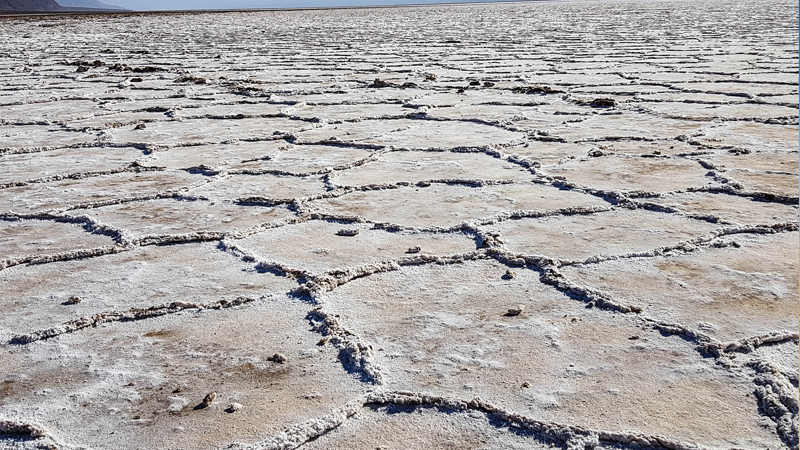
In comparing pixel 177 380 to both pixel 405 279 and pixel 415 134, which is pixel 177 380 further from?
pixel 415 134

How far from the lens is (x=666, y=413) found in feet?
3.59

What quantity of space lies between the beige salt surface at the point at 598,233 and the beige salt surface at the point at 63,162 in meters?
1.48

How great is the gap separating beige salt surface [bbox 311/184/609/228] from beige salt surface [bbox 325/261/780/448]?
0.43 metres

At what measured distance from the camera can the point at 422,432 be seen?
1070mm

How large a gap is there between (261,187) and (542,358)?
1317mm

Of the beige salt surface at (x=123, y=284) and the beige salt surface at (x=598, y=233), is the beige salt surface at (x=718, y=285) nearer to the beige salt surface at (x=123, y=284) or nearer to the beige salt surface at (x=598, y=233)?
the beige salt surface at (x=598, y=233)

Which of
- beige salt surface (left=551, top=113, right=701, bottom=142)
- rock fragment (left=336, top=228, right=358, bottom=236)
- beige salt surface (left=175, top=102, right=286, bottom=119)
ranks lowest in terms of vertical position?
beige salt surface (left=175, top=102, right=286, bottom=119)

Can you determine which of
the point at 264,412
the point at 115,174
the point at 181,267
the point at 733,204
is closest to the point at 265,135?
the point at 115,174

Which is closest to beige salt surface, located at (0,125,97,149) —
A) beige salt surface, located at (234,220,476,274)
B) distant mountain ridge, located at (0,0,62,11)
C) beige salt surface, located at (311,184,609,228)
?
beige salt surface, located at (311,184,609,228)

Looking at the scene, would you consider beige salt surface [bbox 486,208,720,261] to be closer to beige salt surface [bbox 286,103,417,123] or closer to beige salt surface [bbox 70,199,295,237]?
beige salt surface [bbox 70,199,295,237]

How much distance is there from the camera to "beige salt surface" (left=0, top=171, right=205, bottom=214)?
2219 mm

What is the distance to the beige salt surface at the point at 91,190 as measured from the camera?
2219 mm

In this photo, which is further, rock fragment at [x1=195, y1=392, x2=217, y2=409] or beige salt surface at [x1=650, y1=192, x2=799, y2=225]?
beige salt surface at [x1=650, y1=192, x2=799, y2=225]

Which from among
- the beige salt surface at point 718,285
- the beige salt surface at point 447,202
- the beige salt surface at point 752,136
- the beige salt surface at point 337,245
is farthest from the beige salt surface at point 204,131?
the beige salt surface at point 718,285
